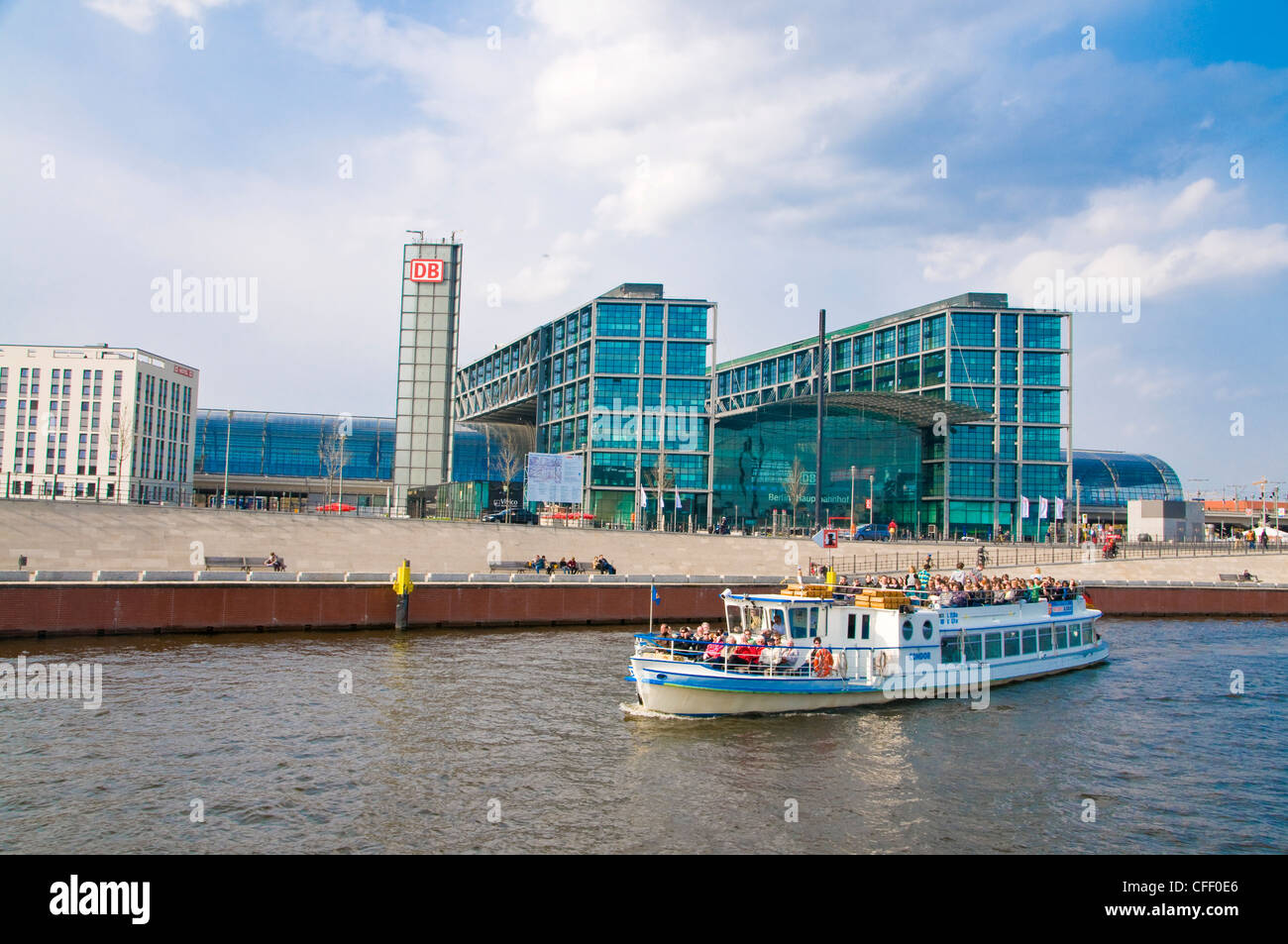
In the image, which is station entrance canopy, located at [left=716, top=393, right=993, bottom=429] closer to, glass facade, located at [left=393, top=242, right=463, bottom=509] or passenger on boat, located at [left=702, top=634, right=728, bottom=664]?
glass facade, located at [left=393, top=242, right=463, bottom=509]

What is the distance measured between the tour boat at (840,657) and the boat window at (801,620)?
0.03 meters

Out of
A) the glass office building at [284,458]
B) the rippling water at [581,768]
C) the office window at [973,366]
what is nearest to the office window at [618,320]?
the office window at [973,366]

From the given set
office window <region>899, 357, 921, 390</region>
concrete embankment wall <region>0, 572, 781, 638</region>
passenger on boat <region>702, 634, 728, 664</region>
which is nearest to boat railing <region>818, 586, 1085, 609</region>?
passenger on boat <region>702, 634, 728, 664</region>

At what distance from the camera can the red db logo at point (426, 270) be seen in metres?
80.9

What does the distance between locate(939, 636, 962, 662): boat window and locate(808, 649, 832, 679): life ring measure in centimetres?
615

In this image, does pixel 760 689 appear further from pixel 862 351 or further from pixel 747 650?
pixel 862 351

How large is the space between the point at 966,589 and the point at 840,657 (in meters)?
8.99

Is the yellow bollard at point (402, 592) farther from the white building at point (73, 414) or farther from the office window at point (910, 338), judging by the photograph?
the white building at point (73, 414)

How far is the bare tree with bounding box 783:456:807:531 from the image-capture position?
9600 centimetres

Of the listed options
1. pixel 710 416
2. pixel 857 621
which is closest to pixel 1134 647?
pixel 857 621

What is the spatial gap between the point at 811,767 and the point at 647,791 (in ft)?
16.4

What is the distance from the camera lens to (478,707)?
28906 mm

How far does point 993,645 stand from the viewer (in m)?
37.1

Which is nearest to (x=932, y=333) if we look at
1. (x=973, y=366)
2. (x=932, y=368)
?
(x=932, y=368)
